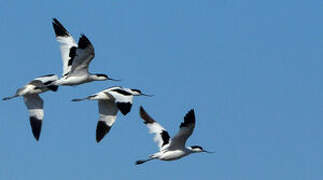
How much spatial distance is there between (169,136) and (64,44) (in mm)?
5287

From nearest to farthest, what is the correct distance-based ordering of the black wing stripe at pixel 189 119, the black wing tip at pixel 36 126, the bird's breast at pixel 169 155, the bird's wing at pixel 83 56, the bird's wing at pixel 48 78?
the black wing stripe at pixel 189 119
the bird's wing at pixel 83 56
the bird's breast at pixel 169 155
the bird's wing at pixel 48 78
the black wing tip at pixel 36 126

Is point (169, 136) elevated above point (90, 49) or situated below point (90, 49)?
below

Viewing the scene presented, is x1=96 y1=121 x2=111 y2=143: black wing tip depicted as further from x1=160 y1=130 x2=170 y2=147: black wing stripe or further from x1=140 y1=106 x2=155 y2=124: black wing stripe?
x1=160 y1=130 x2=170 y2=147: black wing stripe

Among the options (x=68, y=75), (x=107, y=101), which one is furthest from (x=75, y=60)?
(x=107, y=101)

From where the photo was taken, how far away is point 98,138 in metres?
37.4

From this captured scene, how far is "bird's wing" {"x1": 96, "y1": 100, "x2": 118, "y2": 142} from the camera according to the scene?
37844 mm

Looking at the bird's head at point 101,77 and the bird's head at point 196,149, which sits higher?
the bird's head at point 101,77

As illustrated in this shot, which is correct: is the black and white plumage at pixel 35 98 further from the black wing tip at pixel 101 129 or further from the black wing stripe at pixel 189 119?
the black wing stripe at pixel 189 119

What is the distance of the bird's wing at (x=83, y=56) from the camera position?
115 ft

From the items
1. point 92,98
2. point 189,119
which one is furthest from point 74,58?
point 189,119

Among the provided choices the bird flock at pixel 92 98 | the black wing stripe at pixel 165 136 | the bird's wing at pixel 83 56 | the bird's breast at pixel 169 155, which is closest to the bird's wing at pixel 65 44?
the bird flock at pixel 92 98

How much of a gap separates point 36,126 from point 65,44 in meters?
3.68

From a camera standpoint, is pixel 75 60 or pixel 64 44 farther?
pixel 64 44

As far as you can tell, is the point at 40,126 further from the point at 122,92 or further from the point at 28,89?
the point at 122,92
